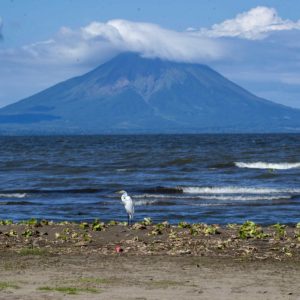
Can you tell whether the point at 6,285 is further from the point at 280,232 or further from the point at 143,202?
the point at 143,202

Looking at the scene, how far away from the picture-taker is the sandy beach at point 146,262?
1090cm

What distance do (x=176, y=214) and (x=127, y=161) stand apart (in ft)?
121

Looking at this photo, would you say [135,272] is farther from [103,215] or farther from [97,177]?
[97,177]

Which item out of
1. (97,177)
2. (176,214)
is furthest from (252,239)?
(97,177)

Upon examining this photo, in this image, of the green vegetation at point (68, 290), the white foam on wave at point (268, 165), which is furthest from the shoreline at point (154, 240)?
the white foam on wave at point (268, 165)

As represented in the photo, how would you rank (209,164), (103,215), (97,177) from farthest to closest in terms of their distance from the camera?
(209,164), (97,177), (103,215)

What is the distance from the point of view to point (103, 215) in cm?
2636

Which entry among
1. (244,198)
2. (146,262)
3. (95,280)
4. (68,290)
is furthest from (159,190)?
(68,290)

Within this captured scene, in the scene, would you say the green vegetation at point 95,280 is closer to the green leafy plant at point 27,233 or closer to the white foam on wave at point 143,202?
the green leafy plant at point 27,233

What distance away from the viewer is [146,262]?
Result: 13.2 metres

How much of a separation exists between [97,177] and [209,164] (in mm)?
12391

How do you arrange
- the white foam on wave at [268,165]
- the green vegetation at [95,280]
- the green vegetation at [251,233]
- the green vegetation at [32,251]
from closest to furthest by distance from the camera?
the green vegetation at [95,280]
the green vegetation at [32,251]
the green vegetation at [251,233]
the white foam on wave at [268,165]

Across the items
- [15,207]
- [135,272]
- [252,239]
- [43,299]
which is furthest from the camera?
[15,207]

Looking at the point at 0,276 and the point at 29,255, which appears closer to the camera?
the point at 0,276
